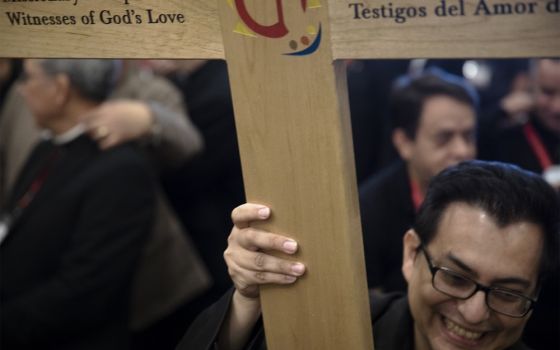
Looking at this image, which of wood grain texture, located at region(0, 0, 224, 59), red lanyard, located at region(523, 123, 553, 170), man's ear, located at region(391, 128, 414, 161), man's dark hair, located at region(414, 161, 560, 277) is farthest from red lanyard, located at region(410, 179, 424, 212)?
wood grain texture, located at region(0, 0, 224, 59)

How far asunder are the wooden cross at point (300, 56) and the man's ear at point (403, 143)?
1.56 metres

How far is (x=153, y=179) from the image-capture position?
99.3 inches

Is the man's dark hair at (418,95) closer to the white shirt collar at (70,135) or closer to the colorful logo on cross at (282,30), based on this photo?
the white shirt collar at (70,135)

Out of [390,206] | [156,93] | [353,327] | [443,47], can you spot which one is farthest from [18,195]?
[443,47]

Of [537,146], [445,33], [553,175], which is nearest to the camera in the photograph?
[445,33]

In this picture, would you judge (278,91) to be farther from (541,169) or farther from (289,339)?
(541,169)

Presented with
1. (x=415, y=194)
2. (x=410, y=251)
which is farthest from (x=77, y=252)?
(x=410, y=251)

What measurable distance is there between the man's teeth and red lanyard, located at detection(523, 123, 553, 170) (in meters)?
1.54

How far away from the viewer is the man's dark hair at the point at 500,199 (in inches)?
54.1

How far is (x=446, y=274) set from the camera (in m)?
1.39

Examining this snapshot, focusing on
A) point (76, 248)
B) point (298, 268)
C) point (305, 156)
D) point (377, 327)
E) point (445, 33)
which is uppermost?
point (445, 33)

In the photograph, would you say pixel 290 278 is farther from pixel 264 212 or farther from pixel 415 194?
pixel 415 194

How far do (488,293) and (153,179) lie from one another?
55.6 inches

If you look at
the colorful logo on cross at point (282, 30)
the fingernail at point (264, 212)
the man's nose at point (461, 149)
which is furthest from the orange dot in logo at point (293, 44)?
the man's nose at point (461, 149)
